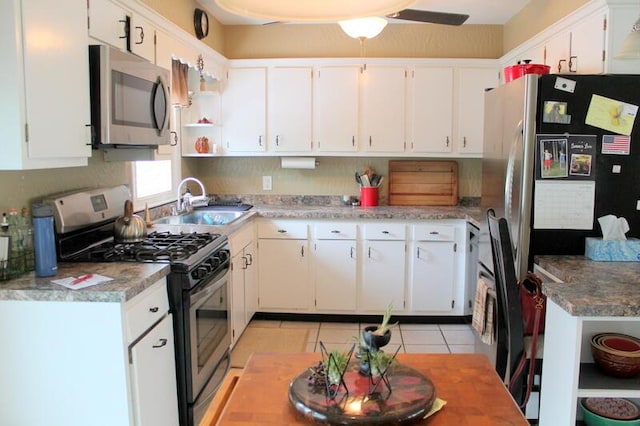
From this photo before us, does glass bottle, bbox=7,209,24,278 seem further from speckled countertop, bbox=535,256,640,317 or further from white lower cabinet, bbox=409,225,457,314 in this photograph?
white lower cabinet, bbox=409,225,457,314

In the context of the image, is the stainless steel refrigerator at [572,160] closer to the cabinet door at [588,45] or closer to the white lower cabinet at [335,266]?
the cabinet door at [588,45]

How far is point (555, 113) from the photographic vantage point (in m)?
2.60

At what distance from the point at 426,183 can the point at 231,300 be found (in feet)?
7.26

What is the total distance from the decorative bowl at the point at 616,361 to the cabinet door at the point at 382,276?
7.35 feet

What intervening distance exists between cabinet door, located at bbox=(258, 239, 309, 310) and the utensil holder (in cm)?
75

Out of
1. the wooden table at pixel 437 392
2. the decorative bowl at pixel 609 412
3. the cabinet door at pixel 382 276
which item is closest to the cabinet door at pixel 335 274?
the cabinet door at pixel 382 276

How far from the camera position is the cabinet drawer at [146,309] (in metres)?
1.95

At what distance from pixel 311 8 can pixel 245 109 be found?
342 cm

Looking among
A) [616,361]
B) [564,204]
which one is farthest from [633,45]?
[616,361]

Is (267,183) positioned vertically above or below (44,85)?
below

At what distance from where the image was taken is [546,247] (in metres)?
2.67

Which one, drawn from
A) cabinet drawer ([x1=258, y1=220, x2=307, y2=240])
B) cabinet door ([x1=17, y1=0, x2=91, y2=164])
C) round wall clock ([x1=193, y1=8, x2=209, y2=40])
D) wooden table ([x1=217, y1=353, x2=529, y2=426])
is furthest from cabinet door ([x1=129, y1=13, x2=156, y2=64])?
wooden table ([x1=217, y1=353, x2=529, y2=426])

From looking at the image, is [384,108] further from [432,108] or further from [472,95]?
[472,95]

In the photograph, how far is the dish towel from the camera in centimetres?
277
